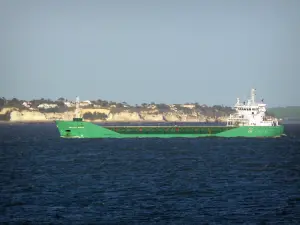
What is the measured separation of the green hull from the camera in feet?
386

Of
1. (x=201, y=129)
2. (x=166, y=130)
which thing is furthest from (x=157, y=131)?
(x=201, y=129)

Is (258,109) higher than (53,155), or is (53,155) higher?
(258,109)

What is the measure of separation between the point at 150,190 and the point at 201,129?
263 feet

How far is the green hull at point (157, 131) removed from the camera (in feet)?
386

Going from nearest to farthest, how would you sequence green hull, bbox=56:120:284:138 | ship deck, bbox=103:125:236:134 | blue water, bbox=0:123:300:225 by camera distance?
blue water, bbox=0:123:300:225 → green hull, bbox=56:120:284:138 → ship deck, bbox=103:125:236:134

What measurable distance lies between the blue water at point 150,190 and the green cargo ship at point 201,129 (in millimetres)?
40253

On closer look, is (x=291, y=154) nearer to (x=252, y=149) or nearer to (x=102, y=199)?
(x=252, y=149)

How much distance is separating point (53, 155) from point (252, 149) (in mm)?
30391

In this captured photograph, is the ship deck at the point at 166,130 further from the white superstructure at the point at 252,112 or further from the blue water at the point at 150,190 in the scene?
the blue water at the point at 150,190

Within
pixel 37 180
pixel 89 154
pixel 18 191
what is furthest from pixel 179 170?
pixel 89 154

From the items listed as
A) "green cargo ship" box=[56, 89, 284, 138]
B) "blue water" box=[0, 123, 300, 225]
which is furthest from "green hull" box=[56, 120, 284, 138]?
"blue water" box=[0, 123, 300, 225]

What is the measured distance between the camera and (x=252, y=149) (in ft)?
309

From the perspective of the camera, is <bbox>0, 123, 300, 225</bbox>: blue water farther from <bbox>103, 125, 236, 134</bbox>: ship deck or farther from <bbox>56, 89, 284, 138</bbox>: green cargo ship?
<bbox>103, 125, 236, 134</bbox>: ship deck

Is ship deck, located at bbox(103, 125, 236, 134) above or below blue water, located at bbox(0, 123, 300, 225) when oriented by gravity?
above
